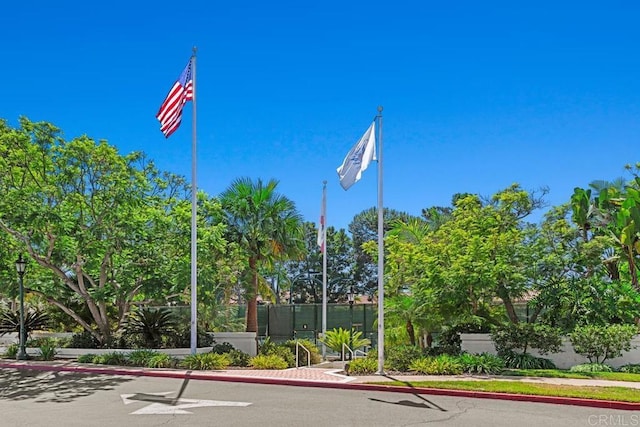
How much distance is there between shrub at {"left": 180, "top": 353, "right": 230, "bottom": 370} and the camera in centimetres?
1927

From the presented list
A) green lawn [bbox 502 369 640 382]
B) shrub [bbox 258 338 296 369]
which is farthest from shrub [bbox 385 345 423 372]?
shrub [bbox 258 338 296 369]

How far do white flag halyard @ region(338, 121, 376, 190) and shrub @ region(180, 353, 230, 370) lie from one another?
22.5ft

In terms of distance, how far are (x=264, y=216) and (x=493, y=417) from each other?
1615 cm

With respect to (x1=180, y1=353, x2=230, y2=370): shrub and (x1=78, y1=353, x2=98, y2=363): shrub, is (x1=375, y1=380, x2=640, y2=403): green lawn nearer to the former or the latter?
(x1=180, y1=353, x2=230, y2=370): shrub

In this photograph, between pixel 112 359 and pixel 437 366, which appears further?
pixel 112 359

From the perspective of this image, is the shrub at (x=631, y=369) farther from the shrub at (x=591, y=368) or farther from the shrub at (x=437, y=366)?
the shrub at (x=437, y=366)

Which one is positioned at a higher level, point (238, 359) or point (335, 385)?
point (238, 359)

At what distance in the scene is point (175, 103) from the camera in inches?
784

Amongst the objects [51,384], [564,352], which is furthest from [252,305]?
[564,352]

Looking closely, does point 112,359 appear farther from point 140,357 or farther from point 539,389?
point 539,389

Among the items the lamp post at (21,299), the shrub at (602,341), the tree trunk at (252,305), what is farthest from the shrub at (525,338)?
the lamp post at (21,299)

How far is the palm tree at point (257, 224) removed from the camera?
26.2 m

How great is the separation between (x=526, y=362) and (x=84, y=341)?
16264 mm

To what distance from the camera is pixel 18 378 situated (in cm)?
1789
